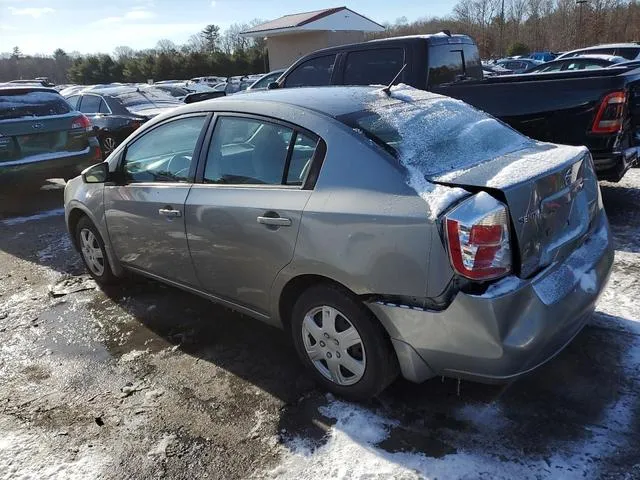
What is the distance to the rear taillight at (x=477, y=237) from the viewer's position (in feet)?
7.73

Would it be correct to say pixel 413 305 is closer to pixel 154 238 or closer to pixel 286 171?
pixel 286 171

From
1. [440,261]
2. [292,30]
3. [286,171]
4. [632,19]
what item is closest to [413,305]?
[440,261]

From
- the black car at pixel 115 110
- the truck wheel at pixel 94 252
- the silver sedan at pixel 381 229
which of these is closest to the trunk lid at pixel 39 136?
the black car at pixel 115 110

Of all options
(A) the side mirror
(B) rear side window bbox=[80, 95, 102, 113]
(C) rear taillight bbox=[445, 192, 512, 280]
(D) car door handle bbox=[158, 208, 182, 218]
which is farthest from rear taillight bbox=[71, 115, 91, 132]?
(C) rear taillight bbox=[445, 192, 512, 280]

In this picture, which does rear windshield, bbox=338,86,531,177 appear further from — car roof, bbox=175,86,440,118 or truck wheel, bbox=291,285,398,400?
truck wheel, bbox=291,285,398,400

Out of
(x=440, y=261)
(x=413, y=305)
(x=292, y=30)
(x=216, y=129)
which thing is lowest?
(x=413, y=305)

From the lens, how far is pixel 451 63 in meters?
6.84

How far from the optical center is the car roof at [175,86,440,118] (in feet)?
10.3

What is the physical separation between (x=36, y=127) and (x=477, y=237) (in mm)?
7302

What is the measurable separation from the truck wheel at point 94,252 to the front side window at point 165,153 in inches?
33.4

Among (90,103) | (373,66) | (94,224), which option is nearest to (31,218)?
(94,224)

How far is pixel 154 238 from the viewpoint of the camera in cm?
390

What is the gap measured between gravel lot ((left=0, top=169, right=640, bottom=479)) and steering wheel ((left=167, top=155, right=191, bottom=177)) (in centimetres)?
115

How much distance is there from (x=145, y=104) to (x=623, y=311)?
10269 millimetres
